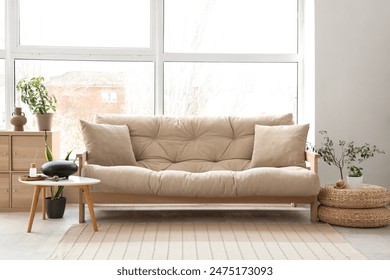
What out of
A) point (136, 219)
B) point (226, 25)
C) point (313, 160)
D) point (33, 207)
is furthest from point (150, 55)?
point (33, 207)

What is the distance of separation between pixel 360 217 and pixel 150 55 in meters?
2.63

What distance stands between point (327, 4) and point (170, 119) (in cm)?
185

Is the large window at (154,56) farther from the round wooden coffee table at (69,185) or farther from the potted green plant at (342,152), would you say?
the round wooden coffee table at (69,185)

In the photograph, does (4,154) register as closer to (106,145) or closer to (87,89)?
(106,145)

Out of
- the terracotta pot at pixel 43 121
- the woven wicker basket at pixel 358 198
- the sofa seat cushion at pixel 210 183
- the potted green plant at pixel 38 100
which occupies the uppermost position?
the potted green plant at pixel 38 100

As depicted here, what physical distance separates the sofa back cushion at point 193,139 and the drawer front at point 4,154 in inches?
32.0

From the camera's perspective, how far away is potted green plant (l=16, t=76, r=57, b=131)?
5.36m

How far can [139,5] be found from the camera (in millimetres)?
5891

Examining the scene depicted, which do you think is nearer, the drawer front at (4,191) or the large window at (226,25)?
the drawer front at (4,191)

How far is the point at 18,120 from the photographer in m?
5.34

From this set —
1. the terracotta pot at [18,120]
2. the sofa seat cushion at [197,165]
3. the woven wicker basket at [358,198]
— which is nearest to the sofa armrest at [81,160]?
the sofa seat cushion at [197,165]

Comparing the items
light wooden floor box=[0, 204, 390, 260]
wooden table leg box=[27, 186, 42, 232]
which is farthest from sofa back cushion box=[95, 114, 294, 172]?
wooden table leg box=[27, 186, 42, 232]

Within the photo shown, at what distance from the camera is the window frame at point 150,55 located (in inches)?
228
